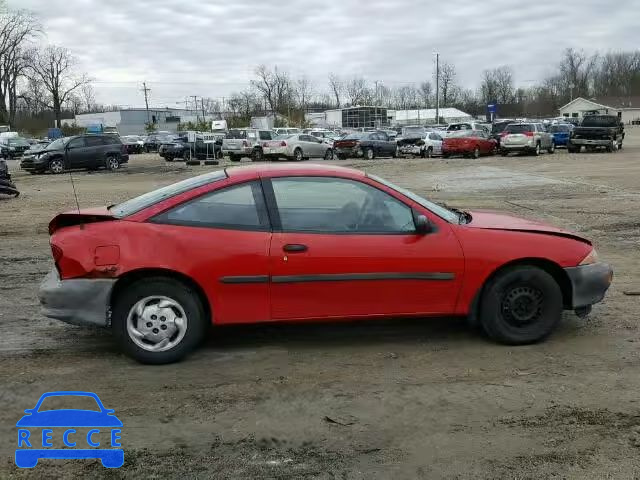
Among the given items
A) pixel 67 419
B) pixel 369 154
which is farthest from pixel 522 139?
pixel 67 419

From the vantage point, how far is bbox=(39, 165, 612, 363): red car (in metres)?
4.45

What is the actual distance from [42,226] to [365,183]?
8.32m

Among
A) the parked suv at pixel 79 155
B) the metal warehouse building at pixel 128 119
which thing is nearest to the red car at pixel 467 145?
the parked suv at pixel 79 155

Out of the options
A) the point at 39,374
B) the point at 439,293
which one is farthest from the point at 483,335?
the point at 39,374

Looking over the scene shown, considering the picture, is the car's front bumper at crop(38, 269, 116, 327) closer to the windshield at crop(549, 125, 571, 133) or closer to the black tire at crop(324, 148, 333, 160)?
the black tire at crop(324, 148, 333, 160)

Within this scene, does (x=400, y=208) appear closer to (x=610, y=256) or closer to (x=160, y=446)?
(x=160, y=446)

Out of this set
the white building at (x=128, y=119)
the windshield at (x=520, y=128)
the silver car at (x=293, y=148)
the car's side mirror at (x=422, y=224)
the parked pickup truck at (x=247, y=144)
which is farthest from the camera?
the white building at (x=128, y=119)

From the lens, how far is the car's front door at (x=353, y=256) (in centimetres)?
455

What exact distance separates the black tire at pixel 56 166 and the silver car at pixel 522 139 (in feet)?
68.5

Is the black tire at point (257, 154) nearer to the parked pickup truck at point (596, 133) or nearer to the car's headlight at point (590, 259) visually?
the parked pickup truck at point (596, 133)

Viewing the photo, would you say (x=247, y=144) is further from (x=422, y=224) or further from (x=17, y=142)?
(x=17, y=142)

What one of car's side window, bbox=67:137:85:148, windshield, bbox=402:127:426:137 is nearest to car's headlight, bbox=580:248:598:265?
car's side window, bbox=67:137:85:148

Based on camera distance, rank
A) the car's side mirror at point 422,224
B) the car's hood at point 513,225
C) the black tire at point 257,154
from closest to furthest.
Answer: the car's side mirror at point 422,224 → the car's hood at point 513,225 → the black tire at point 257,154

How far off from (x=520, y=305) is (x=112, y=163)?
2596 centimetres
